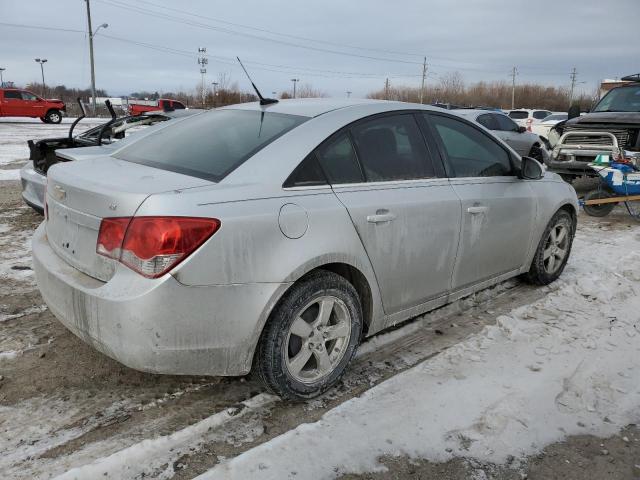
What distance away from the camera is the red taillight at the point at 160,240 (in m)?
2.31

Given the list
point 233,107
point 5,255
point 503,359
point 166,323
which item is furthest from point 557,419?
point 5,255

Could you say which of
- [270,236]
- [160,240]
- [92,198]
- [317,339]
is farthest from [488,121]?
[160,240]

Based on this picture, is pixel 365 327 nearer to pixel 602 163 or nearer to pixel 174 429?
pixel 174 429

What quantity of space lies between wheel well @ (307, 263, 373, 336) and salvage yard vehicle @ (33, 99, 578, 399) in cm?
1

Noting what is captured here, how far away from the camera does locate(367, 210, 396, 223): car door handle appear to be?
2.99 m

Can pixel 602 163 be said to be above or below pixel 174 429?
above

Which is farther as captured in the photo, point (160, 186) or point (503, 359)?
point (503, 359)

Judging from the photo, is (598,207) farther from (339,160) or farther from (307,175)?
(307,175)

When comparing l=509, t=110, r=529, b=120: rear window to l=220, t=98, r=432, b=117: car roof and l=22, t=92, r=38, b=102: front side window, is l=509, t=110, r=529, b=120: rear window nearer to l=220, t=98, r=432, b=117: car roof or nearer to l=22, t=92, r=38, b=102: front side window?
l=220, t=98, r=432, b=117: car roof

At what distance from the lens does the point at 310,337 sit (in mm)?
2846

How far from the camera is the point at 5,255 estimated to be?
518cm

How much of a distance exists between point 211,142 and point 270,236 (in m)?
0.90

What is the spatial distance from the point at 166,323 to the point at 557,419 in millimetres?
2050

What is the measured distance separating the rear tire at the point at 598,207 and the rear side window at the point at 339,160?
20.6ft
